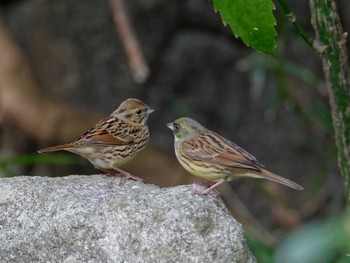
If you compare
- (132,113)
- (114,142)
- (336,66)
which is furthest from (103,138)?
(336,66)

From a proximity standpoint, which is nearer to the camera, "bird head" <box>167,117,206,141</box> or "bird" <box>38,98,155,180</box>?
"bird head" <box>167,117,206,141</box>

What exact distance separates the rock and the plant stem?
2.46ft

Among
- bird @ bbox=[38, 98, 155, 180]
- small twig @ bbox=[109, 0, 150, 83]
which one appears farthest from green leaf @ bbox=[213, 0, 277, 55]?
small twig @ bbox=[109, 0, 150, 83]

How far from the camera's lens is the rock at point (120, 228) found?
Result: 3.01m

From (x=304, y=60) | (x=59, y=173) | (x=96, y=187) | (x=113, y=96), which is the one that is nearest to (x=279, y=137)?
(x=304, y=60)

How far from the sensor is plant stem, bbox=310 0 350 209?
11.5 feet

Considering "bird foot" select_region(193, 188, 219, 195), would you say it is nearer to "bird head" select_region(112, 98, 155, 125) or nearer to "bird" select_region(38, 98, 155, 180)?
"bird" select_region(38, 98, 155, 180)

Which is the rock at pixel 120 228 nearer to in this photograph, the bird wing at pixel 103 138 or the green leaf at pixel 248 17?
the green leaf at pixel 248 17

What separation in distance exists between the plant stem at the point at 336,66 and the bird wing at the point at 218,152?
45cm

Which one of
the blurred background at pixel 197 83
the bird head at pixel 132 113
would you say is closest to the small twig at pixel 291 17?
the bird head at pixel 132 113

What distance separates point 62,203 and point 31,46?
4880 mm

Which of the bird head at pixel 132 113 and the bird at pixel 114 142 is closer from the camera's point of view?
the bird at pixel 114 142

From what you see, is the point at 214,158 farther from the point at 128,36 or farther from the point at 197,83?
the point at 197,83

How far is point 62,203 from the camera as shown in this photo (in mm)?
3238
